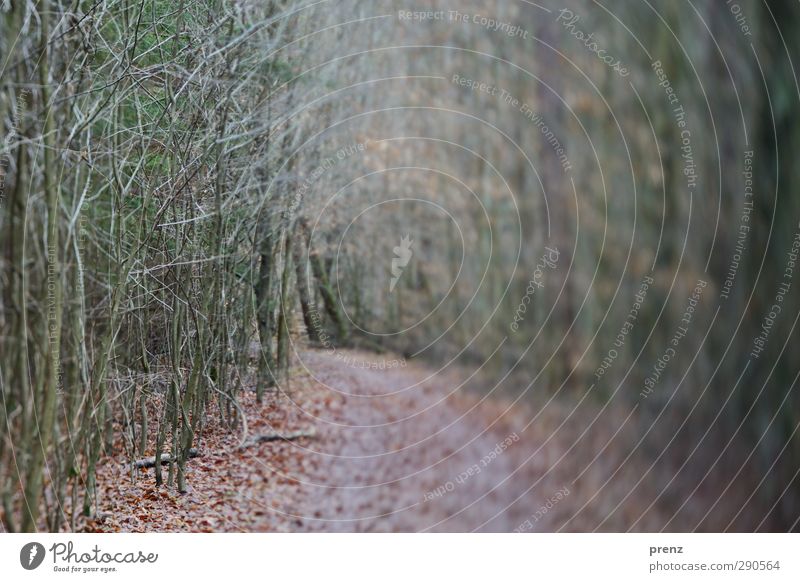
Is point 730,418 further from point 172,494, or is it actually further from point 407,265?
point 172,494

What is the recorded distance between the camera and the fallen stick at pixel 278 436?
2.48 meters

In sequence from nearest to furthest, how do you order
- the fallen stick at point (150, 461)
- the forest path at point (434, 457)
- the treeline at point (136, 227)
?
the treeline at point (136, 227)
the fallen stick at point (150, 461)
the forest path at point (434, 457)

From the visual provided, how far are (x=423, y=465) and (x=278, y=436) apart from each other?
0.60 meters

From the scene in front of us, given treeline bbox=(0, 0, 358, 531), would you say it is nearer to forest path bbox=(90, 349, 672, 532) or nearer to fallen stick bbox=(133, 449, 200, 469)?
fallen stick bbox=(133, 449, 200, 469)

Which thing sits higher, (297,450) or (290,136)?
(290,136)

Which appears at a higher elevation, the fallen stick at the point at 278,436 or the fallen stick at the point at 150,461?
the fallen stick at the point at 278,436

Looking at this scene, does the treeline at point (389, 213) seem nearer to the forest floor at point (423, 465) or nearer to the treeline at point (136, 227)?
the treeline at point (136, 227)

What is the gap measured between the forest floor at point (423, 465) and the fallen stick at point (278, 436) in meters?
0.01

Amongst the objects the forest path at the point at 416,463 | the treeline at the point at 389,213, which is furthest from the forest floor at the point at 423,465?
the treeline at the point at 389,213

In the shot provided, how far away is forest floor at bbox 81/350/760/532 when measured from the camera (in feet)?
8.27

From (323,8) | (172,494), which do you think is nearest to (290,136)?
(323,8)
